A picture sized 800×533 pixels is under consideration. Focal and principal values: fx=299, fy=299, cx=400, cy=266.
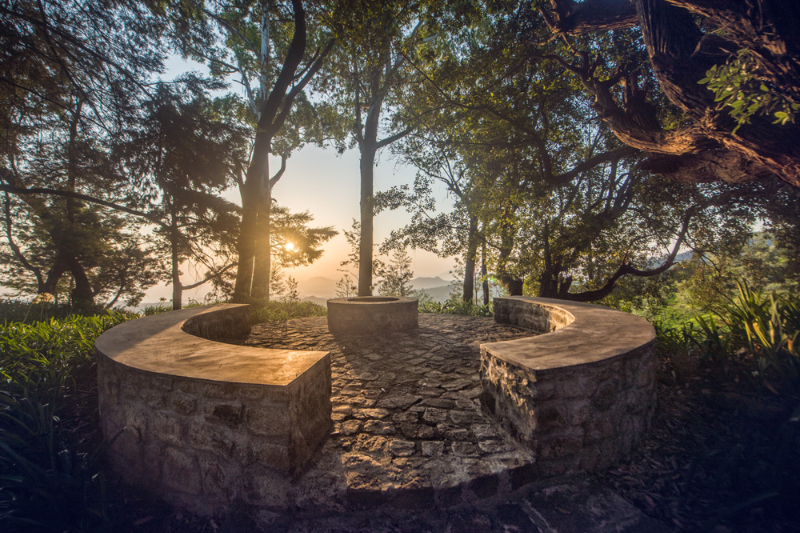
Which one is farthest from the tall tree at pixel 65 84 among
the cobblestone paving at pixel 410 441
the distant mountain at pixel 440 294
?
the distant mountain at pixel 440 294

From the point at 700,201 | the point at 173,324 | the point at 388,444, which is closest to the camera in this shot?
the point at 388,444

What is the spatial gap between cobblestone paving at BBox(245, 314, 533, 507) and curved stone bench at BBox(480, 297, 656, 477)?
186mm

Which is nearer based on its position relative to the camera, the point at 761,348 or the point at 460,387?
the point at 761,348

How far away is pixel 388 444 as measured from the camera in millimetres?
2043

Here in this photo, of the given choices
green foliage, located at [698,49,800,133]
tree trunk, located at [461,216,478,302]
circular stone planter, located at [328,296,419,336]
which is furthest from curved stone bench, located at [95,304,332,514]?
tree trunk, located at [461,216,478,302]

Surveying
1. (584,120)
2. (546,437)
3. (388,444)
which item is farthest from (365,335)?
(584,120)

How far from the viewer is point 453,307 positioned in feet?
36.3

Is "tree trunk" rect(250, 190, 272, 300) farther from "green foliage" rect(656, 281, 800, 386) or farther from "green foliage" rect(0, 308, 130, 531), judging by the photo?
"green foliage" rect(656, 281, 800, 386)

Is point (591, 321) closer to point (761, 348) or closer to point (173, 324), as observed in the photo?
point (761, 348)

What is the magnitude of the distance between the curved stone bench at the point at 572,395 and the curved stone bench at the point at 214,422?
1329 millimetres

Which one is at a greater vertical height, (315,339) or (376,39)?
(376,39)

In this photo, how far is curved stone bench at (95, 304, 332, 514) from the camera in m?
1.68

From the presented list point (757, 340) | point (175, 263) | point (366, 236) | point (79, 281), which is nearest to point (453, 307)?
point (366, 236)

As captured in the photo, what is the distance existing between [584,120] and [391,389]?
7.90 meters
